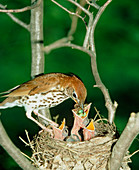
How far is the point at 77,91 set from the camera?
7.86 ft

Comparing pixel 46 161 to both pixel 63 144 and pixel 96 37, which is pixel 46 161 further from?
pixel 96 37

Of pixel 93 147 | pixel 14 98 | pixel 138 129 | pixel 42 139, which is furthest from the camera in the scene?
pixel 14 98

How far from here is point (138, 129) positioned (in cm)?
145

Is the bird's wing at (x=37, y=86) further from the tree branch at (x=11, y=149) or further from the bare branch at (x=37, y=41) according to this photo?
the tree branch at (x=11, y=149)

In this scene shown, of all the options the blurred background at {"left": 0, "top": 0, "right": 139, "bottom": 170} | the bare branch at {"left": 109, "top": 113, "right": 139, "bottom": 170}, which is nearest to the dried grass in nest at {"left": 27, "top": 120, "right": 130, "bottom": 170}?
the bare branch at {"left": 109, "top": 113, "right": 139, "bottom": 170}

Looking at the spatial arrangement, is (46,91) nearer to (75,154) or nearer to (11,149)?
(75,154)

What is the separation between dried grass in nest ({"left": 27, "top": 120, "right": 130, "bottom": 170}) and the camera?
2.01 m

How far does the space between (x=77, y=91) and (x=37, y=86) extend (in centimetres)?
35

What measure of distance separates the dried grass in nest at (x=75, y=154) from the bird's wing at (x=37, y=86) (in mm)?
497

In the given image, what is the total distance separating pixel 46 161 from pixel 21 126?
5.58ft

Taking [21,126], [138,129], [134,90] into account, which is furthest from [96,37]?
[138,129]

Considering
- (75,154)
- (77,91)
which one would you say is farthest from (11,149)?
(77,91)

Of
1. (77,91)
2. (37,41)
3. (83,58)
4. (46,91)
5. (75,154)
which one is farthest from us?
(83,58)

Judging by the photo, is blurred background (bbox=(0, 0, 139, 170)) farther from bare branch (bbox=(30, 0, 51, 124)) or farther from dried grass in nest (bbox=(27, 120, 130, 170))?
dried grass in nest (bbox=(27, 120, 130, 170))
